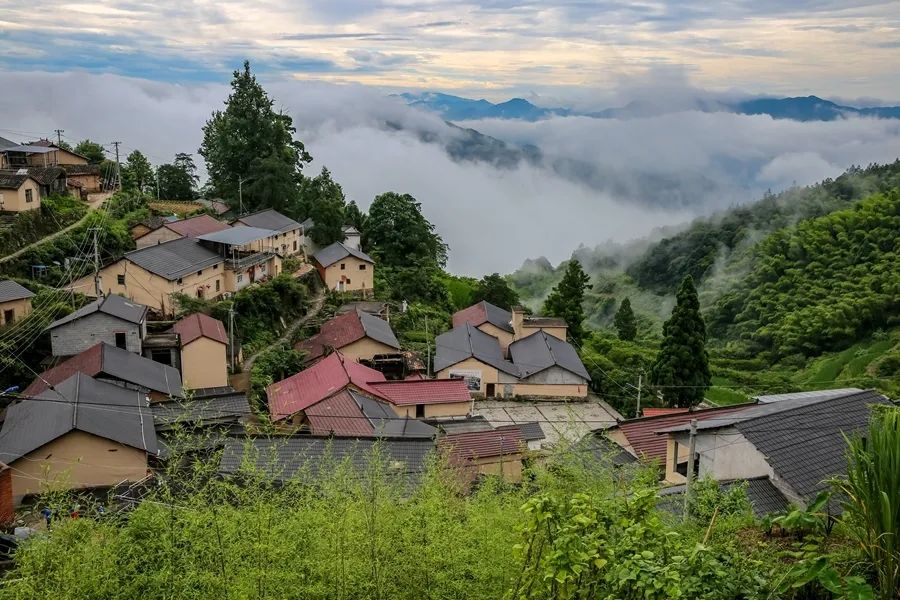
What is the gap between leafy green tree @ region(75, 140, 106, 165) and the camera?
33.9 meters

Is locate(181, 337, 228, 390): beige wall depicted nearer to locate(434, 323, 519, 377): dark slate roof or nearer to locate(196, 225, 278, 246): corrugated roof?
locate(196, 225, 278, 246): corrugated roof

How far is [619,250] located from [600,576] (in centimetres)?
5610

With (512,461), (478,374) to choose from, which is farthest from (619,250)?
(512,461)

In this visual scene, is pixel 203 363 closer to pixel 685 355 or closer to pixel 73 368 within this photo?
pixel 73 368

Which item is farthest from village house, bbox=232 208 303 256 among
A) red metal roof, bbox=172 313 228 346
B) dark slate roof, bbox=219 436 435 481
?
dark slate roof, bbox=219 436 435 481

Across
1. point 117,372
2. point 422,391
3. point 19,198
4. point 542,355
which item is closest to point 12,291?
point 117,372

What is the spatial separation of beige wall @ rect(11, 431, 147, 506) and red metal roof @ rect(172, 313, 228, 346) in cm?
579

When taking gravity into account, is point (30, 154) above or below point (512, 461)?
above

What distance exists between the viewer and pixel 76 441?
44.1 ft

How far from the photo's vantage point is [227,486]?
5.36m

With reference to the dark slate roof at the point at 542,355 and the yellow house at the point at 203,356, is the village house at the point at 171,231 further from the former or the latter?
the dark slate roof at the point at 542,355

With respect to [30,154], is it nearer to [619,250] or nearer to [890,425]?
[890,425]

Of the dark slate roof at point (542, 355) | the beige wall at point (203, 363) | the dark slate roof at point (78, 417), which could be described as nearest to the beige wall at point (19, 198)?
the beige wall at point (203, 363)

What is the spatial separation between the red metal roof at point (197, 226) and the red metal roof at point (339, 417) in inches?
444
